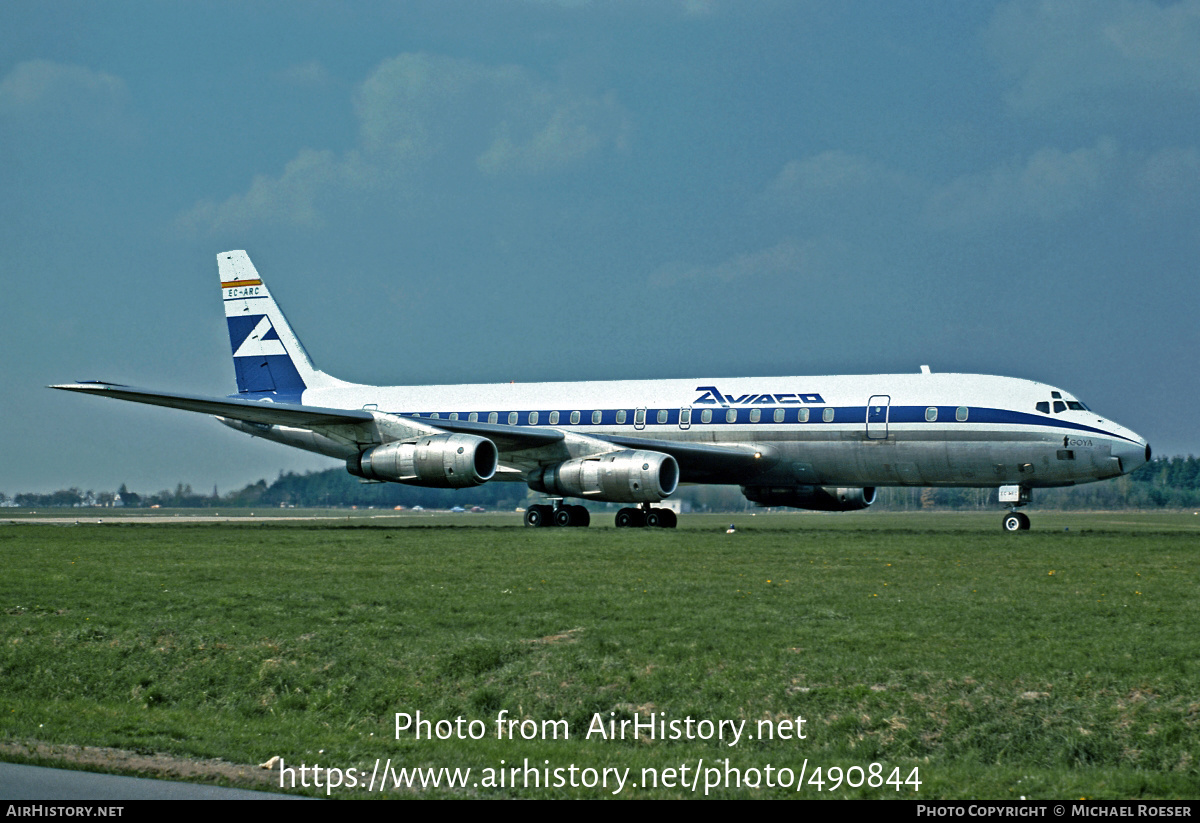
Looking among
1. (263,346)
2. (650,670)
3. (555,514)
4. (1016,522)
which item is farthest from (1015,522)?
(263,346)

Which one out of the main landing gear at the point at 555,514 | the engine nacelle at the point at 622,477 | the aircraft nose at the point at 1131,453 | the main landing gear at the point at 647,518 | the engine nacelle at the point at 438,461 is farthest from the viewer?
the main landing gear at the point at 555,514

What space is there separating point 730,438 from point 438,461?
8.18m

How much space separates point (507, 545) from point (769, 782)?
16398 mm

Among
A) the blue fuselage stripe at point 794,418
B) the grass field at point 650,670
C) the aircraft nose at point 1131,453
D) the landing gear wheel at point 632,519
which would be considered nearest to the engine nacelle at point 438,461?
the blue fuselage stripe at point 794,418

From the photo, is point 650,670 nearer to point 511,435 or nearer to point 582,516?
point 511,435

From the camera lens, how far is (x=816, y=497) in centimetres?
3712

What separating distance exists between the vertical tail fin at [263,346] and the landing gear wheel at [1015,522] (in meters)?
22.9

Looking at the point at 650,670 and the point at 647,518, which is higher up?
the point at 647,518

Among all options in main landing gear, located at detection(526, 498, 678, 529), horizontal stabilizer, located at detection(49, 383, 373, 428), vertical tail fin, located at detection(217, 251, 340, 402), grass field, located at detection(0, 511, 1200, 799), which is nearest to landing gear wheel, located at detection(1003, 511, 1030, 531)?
main landing gear, located at detection(526, 498, 678, 529)

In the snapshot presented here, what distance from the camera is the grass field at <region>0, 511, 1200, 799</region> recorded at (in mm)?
9523

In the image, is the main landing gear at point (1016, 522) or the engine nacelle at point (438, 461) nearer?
the main landing gear at point (1016, 522)

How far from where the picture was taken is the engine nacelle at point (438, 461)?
32094mm

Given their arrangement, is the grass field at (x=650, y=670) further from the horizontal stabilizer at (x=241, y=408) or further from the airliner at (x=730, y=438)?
the horizontal stabilizer at (x=241, y=408)

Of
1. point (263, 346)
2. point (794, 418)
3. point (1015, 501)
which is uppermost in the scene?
point (263, 346)
